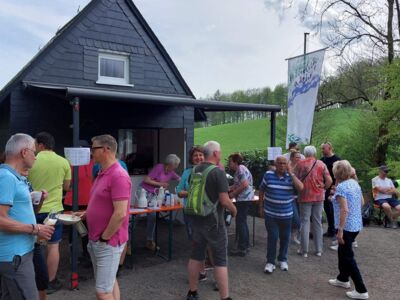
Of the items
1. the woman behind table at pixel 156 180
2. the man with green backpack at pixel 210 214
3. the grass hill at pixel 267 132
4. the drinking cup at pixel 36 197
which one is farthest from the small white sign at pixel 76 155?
the grass hill at pixel 267 132

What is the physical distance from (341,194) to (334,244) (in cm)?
250

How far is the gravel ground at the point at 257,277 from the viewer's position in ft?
15.0

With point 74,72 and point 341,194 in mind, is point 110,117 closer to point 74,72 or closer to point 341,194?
point 74,72

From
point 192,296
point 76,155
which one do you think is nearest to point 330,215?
point 192,296

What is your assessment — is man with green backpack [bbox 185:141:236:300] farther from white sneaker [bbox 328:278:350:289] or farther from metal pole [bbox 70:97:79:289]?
white sneaker [bbox 328:278:350:289]

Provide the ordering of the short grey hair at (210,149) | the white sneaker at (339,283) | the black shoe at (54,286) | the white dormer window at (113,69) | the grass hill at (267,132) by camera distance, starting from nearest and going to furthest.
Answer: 1. the short grey hair at (210,149)
2. the black shoe at (54,286)
3. the white sneaker at (339,283)
4. the white dormer window at (113,69)
5. the grass hill at (267,132)

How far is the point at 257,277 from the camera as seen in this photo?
5.16 m

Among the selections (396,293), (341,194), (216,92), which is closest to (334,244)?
(396,293)

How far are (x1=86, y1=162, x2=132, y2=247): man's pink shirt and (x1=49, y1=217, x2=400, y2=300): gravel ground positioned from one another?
1726 mm

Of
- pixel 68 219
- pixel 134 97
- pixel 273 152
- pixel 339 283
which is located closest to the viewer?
pixel 68 219

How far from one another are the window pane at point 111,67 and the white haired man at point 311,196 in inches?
178

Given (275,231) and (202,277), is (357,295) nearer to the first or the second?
(275,231)

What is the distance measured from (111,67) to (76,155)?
444cm

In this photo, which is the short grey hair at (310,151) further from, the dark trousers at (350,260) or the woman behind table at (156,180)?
the woman behind table at (156,180)
